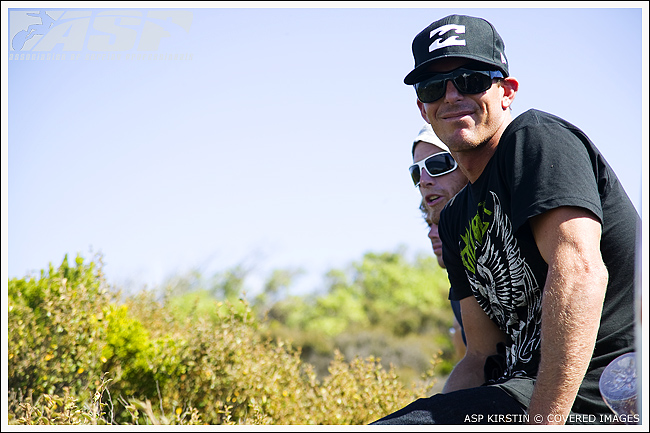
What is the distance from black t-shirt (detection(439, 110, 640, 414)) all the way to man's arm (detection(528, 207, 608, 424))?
72 mm

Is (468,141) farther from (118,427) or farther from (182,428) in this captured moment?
(118,427)

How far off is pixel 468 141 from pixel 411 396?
8.27 feet

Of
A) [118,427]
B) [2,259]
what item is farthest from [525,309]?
[2,259]

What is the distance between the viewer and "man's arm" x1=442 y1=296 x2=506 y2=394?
267 centimetres

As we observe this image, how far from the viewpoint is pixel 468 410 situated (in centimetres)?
202

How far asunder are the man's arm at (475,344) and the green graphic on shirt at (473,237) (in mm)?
336

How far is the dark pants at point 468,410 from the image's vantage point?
1956mm

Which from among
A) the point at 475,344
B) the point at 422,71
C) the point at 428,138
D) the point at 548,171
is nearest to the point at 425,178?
the point at 428,138

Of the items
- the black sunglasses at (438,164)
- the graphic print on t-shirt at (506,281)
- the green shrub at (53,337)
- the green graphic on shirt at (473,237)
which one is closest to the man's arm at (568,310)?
the graphic print on t-shirt at (506,281)

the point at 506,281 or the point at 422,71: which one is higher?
the point at 422,71

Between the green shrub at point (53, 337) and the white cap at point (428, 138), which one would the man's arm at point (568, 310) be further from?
the green shrub at point (53, 337)

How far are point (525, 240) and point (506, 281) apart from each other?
0.27 meters

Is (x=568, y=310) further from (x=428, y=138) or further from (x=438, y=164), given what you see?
(x=428, y=138)

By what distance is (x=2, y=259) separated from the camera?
2.26 metres
